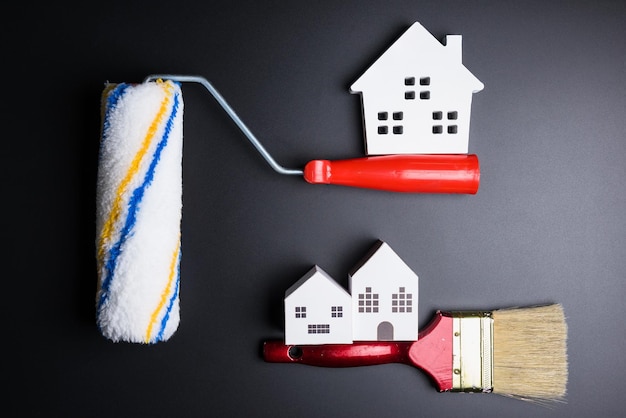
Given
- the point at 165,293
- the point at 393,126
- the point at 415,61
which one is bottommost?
the point at 165,293

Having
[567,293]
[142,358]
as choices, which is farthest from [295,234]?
[567,293]

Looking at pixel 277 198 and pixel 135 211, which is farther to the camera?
pixel 277 198

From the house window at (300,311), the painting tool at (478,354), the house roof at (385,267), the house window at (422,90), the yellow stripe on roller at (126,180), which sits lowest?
the painting tool at (478,354)

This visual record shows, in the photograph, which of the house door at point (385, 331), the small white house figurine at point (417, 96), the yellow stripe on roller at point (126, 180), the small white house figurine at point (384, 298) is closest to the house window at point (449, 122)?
the small white house figurine at point (417, 96)

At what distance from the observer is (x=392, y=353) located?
94 cm

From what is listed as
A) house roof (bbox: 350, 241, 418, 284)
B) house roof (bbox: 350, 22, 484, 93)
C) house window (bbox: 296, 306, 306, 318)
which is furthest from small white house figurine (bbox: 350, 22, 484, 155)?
house window (bbox: 296, 306, 306, 318)

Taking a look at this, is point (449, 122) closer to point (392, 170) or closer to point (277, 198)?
point (392, 170)

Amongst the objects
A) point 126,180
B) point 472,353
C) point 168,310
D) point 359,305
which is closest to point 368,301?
point 359,305

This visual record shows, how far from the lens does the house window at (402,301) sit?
0.92 metres

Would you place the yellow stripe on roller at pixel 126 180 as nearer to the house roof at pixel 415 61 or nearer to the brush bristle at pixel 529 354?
the house roof at pixel 415 61

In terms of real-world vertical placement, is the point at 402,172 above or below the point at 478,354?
above

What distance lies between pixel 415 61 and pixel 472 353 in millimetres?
469

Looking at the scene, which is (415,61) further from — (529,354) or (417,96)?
(529,354)

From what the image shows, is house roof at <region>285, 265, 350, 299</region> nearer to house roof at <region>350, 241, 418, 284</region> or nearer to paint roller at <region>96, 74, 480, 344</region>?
house roof at <region>350, 241, 418, 284</region>
